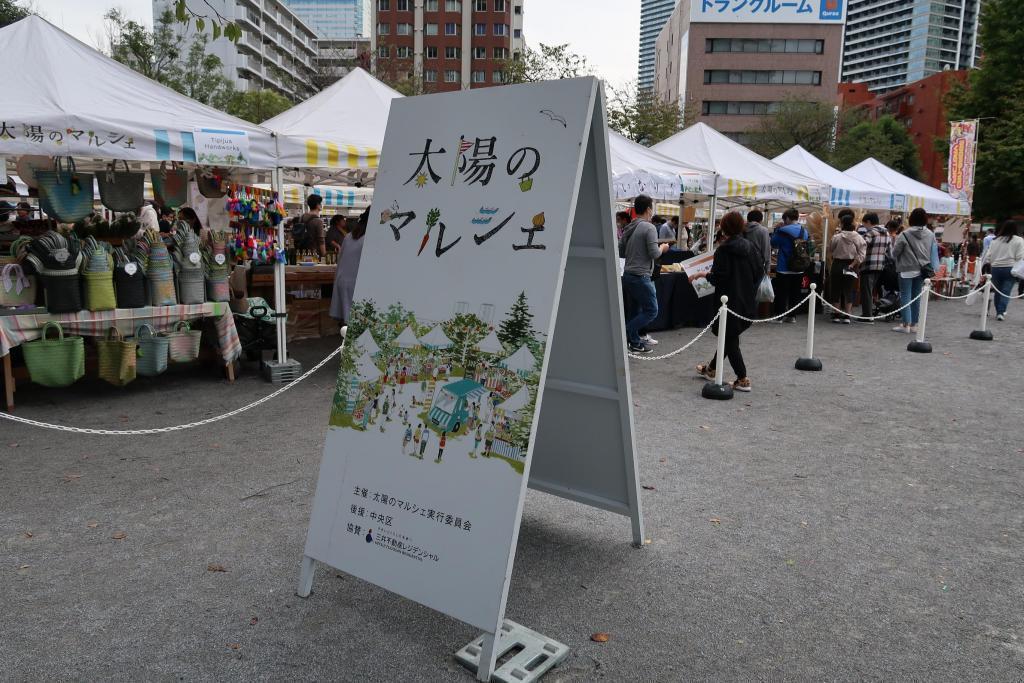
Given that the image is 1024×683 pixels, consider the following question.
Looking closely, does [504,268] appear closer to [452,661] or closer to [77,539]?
[452,661]

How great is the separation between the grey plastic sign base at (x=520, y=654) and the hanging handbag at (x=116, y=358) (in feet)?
17.6

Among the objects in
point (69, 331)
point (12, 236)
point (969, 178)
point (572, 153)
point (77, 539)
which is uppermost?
point (969, 178)

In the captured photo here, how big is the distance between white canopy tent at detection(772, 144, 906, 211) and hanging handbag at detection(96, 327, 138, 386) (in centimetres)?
1255

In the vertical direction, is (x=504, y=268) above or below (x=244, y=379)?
above

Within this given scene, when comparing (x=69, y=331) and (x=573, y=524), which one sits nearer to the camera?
(x=573, y=524)

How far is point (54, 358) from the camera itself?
659cm

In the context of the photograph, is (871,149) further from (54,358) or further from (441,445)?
(441,445)

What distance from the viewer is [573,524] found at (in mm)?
4246

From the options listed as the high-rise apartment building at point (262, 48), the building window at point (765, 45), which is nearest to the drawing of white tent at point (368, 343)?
the high-rise apartment building at point (262, 48)

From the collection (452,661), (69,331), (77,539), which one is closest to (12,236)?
(69,331)

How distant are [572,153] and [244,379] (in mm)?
6157

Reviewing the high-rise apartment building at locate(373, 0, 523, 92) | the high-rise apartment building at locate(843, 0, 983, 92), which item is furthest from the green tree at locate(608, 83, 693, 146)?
the high-rise apartment building at locate(843, 0, 983, 92)

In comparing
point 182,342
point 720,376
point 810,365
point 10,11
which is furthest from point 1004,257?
point 10,11

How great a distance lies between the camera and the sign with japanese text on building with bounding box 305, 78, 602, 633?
2738 mm
